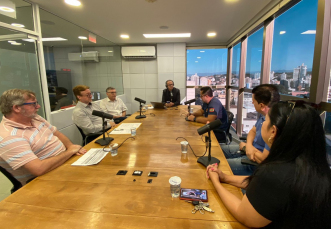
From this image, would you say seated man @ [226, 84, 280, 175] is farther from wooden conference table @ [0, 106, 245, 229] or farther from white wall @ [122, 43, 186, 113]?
white wall @ [122, 43, 186, 113]

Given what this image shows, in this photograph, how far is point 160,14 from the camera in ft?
9.86

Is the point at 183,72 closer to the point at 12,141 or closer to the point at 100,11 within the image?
the point at 100,11

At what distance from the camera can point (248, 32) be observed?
3.73 metres

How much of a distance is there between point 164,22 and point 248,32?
1.91 meters

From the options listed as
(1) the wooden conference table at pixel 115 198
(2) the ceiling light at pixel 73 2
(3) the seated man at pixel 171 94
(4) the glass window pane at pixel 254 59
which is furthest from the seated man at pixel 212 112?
(2) the ceiling light at pixel 73 2

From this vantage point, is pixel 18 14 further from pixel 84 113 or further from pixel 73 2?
pixel 84 113

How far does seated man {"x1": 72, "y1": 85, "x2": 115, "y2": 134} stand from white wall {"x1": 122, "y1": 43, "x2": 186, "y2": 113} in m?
3.26

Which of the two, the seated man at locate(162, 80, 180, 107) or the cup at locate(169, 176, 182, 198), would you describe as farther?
the seated man at locate(162, 80, 180, 107)

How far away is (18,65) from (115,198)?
265cm

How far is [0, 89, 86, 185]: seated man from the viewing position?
1157mm

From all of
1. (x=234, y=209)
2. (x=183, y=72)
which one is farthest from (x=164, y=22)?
(x=234, y=209)

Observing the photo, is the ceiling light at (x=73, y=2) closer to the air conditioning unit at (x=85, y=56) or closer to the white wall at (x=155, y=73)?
the air conditioning unit at (x=85, y=56)

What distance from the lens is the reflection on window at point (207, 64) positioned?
18.4 feet

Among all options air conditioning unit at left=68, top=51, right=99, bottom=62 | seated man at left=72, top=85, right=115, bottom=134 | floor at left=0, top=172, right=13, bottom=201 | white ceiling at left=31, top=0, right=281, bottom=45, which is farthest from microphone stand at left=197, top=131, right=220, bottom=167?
air conditioning unit at left=68, top=51, right=99, bottom=62
